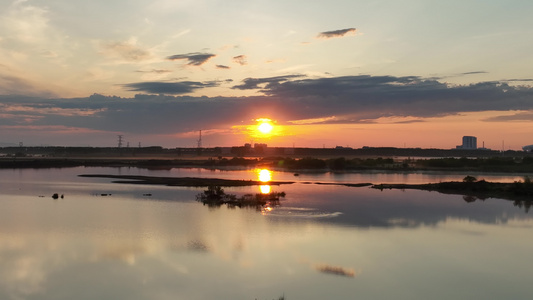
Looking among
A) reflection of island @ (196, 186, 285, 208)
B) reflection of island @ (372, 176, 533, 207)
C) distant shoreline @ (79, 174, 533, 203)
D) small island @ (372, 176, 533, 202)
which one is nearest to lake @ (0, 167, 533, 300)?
reflection of island @ (196, 186, 285, 208)

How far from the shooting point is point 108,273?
1733 centimetres

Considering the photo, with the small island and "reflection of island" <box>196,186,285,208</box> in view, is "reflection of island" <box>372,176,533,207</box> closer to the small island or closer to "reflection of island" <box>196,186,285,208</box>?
the small island

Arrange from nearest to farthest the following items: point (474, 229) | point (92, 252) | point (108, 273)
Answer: point (108, 273) → point (92, 252) → point (474, 229)

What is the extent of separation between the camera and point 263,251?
2066 cm

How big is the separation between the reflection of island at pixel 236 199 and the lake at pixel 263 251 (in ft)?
5.62

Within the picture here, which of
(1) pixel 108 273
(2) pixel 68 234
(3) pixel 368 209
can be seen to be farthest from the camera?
(3) pixel 368 209

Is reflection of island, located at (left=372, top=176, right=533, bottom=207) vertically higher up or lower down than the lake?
higher up

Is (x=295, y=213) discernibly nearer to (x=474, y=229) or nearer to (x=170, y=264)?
(x=474, y=229)

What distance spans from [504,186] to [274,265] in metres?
37.0

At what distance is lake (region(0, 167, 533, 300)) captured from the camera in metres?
15.7

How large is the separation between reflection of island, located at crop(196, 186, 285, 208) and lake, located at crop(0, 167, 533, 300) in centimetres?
171

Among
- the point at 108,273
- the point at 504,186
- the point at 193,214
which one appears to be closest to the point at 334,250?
the point at 108,273

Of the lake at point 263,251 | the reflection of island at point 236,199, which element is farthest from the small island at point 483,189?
the reflection of island at point 236,199

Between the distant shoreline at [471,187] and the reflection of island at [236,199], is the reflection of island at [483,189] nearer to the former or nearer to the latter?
the distant shoreline at [471,187]
